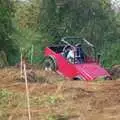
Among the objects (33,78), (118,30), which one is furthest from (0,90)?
(118,30)

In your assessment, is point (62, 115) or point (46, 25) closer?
point (62, 115)

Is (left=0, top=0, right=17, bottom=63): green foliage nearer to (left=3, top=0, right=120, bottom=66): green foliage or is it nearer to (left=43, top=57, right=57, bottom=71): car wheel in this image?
(left=3, top=0, right=120, bottom=66): green foliage

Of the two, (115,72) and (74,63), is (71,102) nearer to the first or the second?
(74,63)

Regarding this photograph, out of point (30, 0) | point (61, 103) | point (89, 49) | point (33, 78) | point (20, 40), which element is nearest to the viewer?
point (61, 103)

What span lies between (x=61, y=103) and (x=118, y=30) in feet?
54.9

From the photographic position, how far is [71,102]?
1076 cm

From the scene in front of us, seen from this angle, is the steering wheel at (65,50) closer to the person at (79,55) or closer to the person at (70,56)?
the person at (70,56)

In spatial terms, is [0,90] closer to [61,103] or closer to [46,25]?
[61,103]

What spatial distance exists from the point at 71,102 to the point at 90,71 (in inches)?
318

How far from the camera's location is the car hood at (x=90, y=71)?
60.3 feet

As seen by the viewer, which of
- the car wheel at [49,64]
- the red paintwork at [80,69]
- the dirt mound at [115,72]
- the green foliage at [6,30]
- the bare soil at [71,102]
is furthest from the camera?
the green foliage at [6,30]

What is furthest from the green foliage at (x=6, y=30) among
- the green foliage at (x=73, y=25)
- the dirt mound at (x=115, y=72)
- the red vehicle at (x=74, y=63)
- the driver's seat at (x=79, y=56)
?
the dirt mound at (x=115, y=72)

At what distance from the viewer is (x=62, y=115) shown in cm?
953

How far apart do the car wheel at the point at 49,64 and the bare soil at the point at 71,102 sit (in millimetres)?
6028
